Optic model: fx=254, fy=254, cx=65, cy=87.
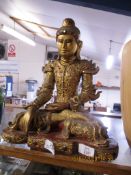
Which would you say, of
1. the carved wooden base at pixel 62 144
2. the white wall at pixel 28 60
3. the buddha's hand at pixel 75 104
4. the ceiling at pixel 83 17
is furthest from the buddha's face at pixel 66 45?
the white wall at pixel 28 60

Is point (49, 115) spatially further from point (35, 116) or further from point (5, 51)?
point (5, 51)

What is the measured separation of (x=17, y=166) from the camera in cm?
80

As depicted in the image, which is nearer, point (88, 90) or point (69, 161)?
point (69, 161)

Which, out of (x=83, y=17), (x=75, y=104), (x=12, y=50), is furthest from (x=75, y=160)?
(x=12, y=50)

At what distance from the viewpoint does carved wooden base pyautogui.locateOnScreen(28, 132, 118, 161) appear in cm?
58

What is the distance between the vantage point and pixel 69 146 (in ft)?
2.02

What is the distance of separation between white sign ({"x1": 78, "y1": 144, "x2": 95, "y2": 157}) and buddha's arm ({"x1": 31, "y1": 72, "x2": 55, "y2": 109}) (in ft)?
0.71

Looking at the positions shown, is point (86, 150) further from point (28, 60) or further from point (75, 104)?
point (28, 60)

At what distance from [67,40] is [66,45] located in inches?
0.6

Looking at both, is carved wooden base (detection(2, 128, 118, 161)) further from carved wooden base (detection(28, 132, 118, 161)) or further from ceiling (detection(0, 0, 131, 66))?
ceiling (detection(0, 0, 131, 66))

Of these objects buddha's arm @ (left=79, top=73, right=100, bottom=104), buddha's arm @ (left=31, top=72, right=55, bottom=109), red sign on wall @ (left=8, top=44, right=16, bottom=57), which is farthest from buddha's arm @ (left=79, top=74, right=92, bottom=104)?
red sign on wall @ (left=8, top=44, right=16, bottom=57)

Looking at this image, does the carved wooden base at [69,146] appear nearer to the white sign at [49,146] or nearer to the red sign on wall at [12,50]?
the white sign at [49,146]

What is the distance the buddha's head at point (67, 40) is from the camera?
2.46 ft

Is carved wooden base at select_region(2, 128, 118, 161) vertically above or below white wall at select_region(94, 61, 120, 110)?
below
